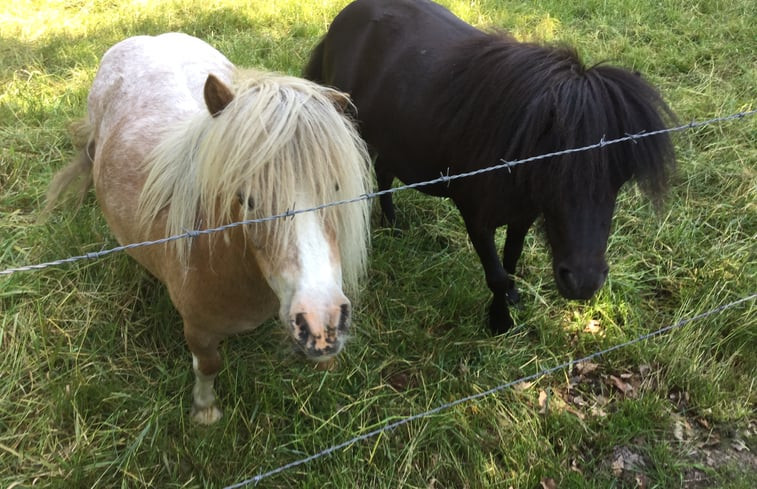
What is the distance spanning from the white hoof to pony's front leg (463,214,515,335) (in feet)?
4.83

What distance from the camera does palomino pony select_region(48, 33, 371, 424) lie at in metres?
1.37

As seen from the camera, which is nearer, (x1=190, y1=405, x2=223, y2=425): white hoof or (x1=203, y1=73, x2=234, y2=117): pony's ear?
(x1=203, y1=73, x2=234, y2=117): pony's ear

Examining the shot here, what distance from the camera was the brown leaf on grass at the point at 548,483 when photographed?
2104 mm

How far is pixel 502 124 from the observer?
207 centimetres

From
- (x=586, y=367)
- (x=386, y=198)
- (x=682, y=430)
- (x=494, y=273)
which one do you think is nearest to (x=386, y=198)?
(x=386, y=198)

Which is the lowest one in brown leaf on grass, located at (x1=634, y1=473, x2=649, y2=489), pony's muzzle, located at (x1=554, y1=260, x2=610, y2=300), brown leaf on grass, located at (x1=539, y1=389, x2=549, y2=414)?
brown leaf on grass, located at (x1=634, y1=473, x2=649, y2=489)

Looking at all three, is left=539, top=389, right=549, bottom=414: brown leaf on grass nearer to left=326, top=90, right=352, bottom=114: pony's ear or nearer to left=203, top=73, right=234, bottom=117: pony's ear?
left=326, top=90, right=352, bottom=114: pony's ear

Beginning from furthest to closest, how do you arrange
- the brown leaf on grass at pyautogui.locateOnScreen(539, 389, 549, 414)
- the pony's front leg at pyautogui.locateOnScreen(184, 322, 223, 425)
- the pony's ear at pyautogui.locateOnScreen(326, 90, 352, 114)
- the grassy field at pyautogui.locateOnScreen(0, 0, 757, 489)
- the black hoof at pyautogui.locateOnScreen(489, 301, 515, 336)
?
the black hoof at pyautogui.locateOnScreen(489, 301, 515, 336) → the brown leaf on grass at pyautogui.locateOnScreen(539, 389, 549, 414) → the grassy field at pyautogui.locateOnScreen(0, 0, 757, 489) → the pony's front leg at pyautogui.locateOnScreen(184, 322, 223, 425) → the pony's ear at pyautogui.locateOnScreen(326, 90, 352, 114)

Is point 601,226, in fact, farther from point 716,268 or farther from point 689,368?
point 716,268

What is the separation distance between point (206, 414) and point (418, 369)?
104 centimetres

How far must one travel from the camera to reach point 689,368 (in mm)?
2488

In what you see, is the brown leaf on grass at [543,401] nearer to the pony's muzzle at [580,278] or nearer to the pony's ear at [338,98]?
the pony's muzzle at [580,278]

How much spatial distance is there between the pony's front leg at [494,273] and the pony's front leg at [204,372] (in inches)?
52.1

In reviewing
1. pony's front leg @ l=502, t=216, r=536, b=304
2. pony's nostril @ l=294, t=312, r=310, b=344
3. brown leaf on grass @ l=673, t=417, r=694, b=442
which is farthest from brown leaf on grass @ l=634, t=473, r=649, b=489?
pony's nostril @ l=294, t=312, r=310, b=344
